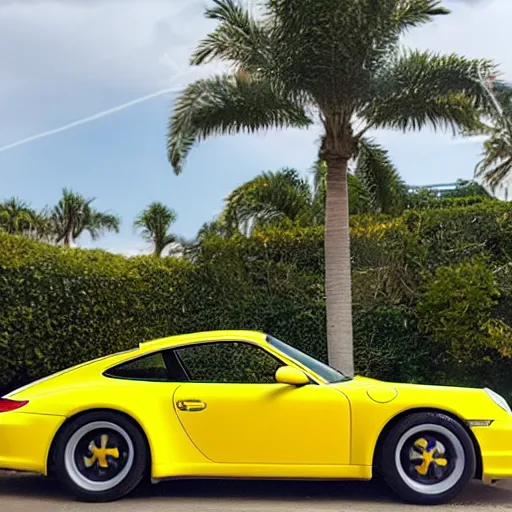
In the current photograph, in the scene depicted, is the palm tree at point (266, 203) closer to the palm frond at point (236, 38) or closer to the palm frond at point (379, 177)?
the palm frond at point (379, 177)

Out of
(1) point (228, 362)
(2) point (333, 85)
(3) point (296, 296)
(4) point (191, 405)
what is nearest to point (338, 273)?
(3) point (296, 296)

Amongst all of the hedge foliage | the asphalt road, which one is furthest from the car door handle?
the hedge foliage

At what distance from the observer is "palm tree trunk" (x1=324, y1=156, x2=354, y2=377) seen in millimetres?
10367

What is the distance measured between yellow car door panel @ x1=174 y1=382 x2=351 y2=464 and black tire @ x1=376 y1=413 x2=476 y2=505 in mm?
374

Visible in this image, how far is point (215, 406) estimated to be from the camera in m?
5.49

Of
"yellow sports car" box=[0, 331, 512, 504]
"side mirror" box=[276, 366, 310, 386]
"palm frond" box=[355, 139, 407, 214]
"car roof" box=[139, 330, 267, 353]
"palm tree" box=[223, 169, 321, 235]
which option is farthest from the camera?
"palm tree" box=[223, 169, 321, 235]

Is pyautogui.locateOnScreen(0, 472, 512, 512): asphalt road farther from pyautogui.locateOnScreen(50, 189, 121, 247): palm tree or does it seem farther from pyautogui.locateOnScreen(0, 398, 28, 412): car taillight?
pyautogui.locateOnScreen(50, 189, 121, 247): palm tree

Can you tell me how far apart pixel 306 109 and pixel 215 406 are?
6656mm

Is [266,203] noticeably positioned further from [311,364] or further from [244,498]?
[244,498]

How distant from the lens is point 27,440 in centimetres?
549

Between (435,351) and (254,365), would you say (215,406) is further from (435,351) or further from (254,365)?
(435,351)

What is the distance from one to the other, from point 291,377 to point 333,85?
583 centimetres

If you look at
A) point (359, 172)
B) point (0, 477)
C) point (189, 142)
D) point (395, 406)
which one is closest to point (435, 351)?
point (359, 172)

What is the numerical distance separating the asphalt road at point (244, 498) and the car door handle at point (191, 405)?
0.74m
